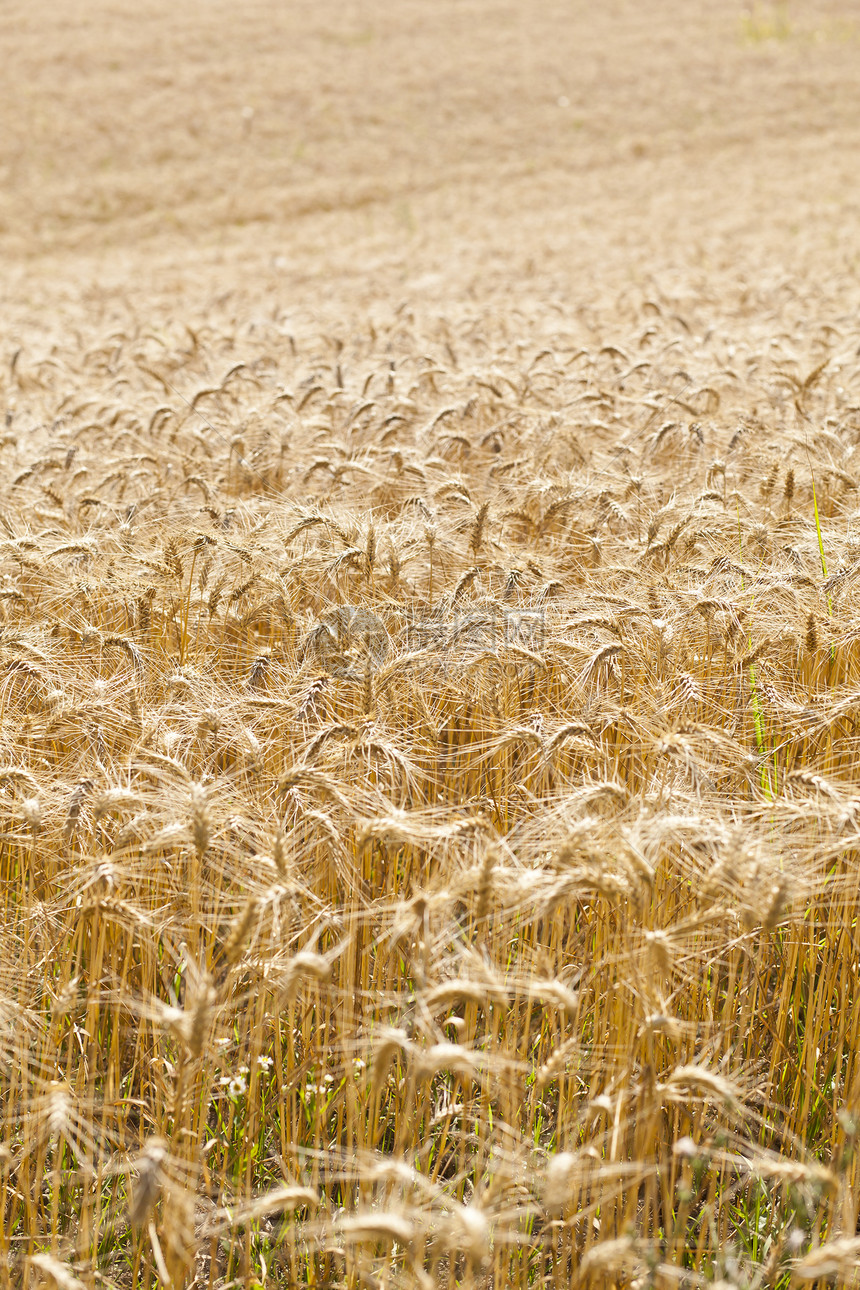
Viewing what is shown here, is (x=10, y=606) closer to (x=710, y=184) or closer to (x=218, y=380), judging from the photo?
(x=218, y=380)

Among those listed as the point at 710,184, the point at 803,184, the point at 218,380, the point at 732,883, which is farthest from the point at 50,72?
the point at 732,883

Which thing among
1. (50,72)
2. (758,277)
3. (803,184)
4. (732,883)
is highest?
(50,72)

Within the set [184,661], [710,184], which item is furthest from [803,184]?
[184,661]

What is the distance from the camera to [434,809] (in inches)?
74.0

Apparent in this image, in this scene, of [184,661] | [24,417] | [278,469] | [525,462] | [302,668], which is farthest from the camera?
[24,417]

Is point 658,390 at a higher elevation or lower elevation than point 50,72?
lower

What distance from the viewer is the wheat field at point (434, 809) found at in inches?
62.1

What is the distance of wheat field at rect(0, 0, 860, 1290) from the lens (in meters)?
1.58

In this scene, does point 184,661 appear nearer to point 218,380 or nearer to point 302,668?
point 302,668

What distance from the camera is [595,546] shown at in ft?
10.5

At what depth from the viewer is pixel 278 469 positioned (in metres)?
4.27

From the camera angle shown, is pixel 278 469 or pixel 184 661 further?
pixel 278 469

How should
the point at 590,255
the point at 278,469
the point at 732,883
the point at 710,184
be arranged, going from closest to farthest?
the point at 732,883
the point at 278,469
the point at 590,255
the point at 710,184

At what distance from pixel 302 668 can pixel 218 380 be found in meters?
3.46
